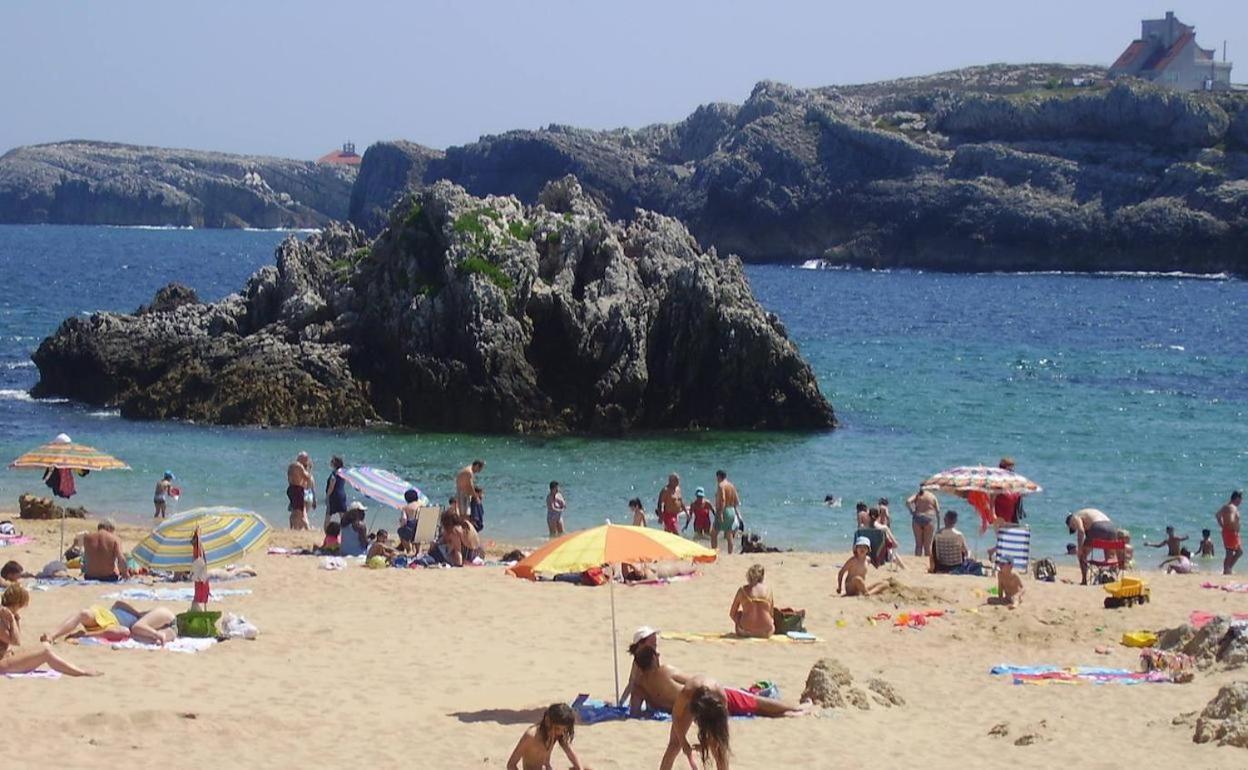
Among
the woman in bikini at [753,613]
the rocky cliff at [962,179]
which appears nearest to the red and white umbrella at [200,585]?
the woman in bikini at [753,613]

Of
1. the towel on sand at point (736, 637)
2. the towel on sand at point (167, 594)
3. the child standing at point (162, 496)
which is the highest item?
the towel on sand at point (736, 637)

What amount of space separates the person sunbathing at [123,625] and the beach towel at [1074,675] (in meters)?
7.28

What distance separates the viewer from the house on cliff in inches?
5846

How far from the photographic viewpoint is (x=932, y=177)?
126438mm

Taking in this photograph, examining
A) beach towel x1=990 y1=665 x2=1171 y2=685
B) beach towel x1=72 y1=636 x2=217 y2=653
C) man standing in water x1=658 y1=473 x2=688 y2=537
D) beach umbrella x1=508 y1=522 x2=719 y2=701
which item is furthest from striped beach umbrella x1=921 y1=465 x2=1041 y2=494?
beach towel x1=72 y1=636 x2=217 y2=653

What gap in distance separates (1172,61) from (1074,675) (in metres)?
148

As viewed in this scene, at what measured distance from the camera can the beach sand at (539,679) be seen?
11078mm

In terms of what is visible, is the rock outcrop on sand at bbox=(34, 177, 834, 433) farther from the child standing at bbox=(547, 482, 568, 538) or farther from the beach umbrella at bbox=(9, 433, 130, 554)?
the beach umbrella at bbox=(9, 433, 130, 554)

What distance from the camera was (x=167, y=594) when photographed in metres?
16.5

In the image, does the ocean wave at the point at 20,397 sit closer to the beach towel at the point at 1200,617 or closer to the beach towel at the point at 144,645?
the beach towel at the point at 144,645

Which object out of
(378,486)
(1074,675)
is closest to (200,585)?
(378,486)

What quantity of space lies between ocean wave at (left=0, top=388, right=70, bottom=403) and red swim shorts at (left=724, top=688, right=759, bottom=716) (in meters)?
28.9

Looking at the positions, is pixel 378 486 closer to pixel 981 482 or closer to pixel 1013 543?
pixel 981 482

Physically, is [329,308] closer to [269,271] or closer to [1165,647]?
[269,271]
